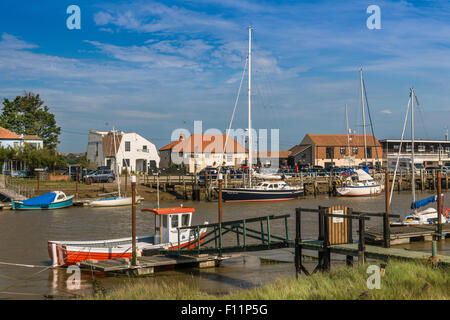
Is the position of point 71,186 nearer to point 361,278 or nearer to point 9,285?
point 9,285

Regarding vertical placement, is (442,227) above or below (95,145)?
below

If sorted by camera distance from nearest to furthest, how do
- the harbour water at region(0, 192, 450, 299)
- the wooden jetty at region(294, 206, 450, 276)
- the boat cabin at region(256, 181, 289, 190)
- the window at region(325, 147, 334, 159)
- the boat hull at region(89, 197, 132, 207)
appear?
the wooden jetty at region(294, 206, 450, 276) → the harbour water at region(0, 192, 450, 299) → the boat hull at region(89, 197, 132, 207) → the boat cabin at region(256, 181, 289, 190) → the window at region(325, 147, 334, 159)

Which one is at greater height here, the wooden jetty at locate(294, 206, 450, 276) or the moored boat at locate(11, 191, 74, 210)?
the wooden jetty at locate(294, 206, 450, 276)

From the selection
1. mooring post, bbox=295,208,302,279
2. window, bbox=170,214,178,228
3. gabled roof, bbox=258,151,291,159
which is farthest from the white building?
mooring post, bbox=295,208,302,279

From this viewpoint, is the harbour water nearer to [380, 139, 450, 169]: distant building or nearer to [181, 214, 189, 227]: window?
[181, 214, 189, 227]: window

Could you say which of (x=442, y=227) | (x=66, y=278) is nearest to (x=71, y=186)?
(x=66, y=278)

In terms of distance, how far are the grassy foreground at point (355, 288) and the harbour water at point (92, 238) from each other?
4.44 m

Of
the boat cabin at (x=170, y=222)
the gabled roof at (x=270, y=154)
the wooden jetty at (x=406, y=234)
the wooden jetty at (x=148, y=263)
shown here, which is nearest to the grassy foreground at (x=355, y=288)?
the wooden jetty at (x=148, y=263)

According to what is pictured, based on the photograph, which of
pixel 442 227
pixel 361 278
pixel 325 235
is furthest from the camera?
pixel 442 227

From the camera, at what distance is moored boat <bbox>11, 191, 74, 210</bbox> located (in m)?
43.3

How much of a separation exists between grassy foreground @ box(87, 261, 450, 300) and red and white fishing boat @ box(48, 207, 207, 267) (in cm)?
822

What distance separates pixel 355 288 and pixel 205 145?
7267 centimetres
